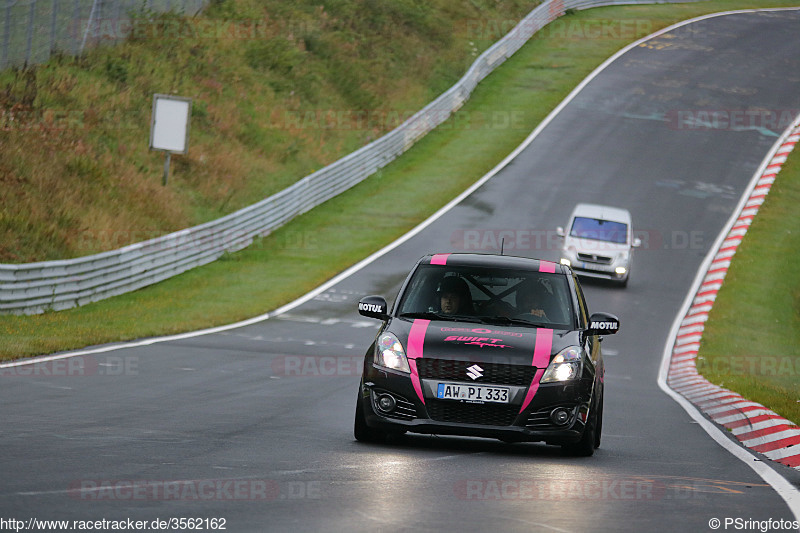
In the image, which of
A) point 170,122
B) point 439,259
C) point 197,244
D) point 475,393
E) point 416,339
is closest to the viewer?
point 475,393

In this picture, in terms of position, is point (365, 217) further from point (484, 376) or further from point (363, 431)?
point (484, 376)

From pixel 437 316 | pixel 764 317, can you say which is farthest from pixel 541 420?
pixel 764 317

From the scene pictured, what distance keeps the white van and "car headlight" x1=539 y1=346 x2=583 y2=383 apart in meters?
19.2

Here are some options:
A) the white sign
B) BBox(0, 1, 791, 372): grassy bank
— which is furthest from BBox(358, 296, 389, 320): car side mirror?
the white sign

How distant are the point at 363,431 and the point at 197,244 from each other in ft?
64.1

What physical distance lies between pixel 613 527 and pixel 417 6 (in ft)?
181

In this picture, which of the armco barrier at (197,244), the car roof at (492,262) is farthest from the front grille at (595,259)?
the car roof at (492,262)

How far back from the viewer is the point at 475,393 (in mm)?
9242

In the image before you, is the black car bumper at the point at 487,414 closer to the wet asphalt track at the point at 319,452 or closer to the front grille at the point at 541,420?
the front grille at the point at 541,420

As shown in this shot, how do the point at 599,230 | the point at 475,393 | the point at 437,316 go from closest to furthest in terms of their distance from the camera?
the point at 475,393, the point at 437,316, the point at 599,230

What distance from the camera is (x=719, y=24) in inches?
2586

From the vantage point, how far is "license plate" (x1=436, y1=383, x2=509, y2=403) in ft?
30.3

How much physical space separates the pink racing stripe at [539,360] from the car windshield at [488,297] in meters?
0.47

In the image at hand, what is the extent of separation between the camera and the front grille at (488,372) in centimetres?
929
